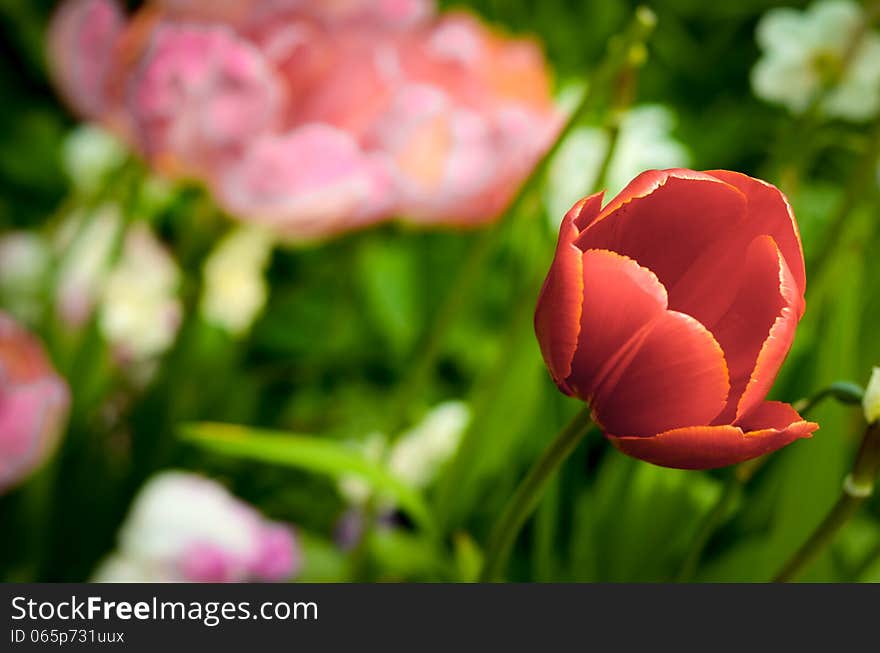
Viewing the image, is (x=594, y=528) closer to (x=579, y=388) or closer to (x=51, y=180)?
(x=579, y=388)

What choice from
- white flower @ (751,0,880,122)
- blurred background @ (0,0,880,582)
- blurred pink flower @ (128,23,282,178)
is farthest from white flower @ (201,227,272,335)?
white flower @ (751,0,880,122)

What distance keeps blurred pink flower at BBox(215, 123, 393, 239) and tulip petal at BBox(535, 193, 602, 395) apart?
0.54ft

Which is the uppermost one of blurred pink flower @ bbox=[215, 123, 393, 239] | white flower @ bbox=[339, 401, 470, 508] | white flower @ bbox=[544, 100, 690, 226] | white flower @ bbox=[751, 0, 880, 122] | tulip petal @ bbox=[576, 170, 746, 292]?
tulip petal @ bbox=[576, 170, 746, 292]

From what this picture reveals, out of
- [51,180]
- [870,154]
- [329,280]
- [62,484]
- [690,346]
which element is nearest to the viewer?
[690,346]

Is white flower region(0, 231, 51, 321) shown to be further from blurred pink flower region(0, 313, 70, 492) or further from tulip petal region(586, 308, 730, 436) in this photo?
tulip petal region(586, 308, 730, 436)

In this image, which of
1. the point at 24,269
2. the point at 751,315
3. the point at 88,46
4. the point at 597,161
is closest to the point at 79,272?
the point at 24,269

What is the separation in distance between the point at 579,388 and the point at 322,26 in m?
0.22

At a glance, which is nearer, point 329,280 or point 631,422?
point 631,422

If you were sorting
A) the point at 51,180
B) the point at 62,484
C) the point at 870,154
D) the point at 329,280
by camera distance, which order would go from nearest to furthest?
1. the point at 870,154
2. the point at 62,484
3. the point at 329,280
4. the point at 51,180

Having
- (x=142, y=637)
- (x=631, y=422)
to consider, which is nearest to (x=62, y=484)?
(x=142, y=637)

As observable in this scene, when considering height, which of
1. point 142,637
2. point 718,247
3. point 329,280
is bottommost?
point 329,280

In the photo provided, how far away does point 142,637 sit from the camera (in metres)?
0.22

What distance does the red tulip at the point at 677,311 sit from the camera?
0.15 m

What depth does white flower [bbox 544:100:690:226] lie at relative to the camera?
0.41 meters
